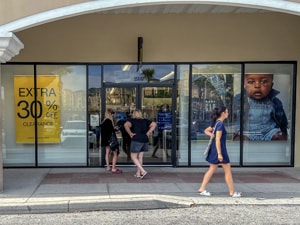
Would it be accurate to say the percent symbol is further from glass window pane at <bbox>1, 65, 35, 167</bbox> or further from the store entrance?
the store entrance

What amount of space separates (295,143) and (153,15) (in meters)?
5.27

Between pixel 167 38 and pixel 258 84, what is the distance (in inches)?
112

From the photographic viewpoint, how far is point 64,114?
9.73 meters

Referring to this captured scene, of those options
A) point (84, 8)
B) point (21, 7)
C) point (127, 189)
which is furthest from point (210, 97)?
point (21, 7)

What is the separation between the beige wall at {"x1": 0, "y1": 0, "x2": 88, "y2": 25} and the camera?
21.6 feet

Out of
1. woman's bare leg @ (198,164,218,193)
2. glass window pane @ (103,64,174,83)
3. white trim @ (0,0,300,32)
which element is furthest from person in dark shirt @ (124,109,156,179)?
white trim @ (0,0,300,32)

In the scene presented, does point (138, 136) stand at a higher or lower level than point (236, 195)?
higher

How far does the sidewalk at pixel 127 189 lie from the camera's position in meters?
→ 6.16

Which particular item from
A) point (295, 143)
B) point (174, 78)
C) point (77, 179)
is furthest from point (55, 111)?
point (295, 143)

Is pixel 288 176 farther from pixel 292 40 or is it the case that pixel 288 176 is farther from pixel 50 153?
pixel 50 153

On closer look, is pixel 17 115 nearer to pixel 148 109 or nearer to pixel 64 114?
pixel 64 114

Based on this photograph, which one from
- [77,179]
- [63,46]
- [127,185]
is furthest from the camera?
[63,46]

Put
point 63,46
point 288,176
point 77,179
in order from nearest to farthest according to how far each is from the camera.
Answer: point 77,179 < point 288,176 < point 63,46

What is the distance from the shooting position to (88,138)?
978cm
